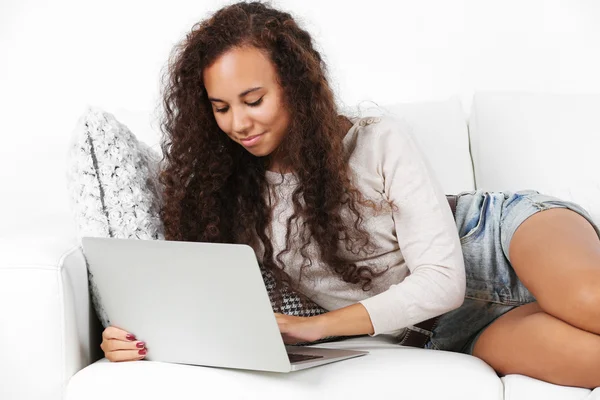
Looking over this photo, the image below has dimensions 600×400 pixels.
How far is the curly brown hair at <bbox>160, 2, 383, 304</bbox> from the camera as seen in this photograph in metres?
1.70

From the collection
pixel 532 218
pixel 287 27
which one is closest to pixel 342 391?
pixel 532 218

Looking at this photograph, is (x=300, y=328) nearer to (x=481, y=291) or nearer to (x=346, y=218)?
(x=346, y=218)

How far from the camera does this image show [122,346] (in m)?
1.51

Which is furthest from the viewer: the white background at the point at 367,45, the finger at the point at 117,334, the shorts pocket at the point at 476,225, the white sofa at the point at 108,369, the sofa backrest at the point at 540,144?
the white background at the point at 367,45

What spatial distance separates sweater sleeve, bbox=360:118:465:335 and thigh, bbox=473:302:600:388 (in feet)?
0.38

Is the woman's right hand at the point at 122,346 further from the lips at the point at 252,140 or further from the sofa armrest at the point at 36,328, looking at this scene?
the lips at the point at 252,140

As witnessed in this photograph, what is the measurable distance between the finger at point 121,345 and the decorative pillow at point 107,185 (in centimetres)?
14

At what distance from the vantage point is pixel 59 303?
1.52 m

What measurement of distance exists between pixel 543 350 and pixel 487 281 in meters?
0.33

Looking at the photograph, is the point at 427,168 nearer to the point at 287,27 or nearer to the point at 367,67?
the point at 287,27

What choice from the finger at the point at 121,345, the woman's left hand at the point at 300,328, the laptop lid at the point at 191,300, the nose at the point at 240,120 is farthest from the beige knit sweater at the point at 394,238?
the finger at the point at 121,345

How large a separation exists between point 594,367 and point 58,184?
1622mm

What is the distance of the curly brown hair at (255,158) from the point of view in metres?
1.70

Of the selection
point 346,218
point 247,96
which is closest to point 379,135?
point 346,218
